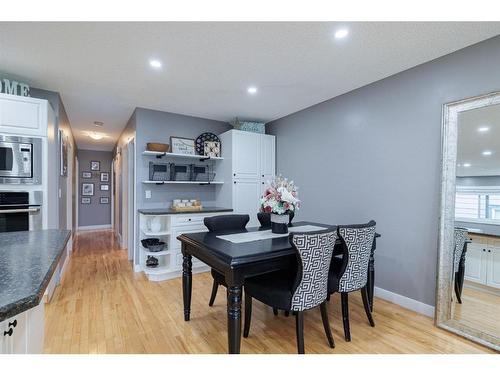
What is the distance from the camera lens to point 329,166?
3506 mm

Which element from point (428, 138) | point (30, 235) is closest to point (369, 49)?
point (428, 138)

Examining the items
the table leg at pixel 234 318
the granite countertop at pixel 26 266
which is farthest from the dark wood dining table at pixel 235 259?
the granite countertop at pixel 26 266

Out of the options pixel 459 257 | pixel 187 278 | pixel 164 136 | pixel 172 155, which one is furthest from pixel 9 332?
pixel 164 136

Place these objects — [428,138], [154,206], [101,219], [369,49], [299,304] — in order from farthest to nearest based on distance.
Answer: [101,219] → [154,206] → [428,138] → [369,49] → [299,304]

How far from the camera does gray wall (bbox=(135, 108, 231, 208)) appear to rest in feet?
12.5

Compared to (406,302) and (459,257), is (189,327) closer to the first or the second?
(406,302)

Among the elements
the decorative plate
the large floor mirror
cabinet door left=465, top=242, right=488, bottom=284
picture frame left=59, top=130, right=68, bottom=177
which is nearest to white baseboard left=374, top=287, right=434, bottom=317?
the large floor mirror

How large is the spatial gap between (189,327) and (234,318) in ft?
2.79

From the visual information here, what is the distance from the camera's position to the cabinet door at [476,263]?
2150 millimetres

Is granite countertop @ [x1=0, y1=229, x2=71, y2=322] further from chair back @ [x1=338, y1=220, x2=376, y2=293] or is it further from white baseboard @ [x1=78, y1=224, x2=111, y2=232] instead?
white baseboard @ [x1=78, y1=224, x2=111, y2=232]

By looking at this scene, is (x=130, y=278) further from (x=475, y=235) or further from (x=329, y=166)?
(x=475, y=235)

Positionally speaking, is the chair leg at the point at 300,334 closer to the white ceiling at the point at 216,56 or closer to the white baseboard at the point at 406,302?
the white baseboard at the point at 406,302

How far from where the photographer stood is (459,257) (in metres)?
2.24
